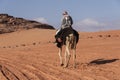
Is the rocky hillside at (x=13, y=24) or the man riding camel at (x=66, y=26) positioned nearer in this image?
the man riding camel at (x=66, y=26)

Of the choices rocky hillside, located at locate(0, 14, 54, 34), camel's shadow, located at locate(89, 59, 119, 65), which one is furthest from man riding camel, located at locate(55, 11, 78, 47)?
rocky hillside, located at locate(0, 14, 54, 34)

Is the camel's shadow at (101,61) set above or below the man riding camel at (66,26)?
below

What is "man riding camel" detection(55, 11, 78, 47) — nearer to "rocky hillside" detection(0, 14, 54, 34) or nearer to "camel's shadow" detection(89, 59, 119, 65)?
"camel's shadow" detection(89, 59, 119, 65)

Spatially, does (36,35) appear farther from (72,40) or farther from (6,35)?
(72,40)

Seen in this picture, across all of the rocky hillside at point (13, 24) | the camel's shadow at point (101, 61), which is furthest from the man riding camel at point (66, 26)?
the rocky hillside at point (13, 24)

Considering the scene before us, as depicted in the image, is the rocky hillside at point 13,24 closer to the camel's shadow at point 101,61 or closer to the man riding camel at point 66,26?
the camel's shadow at point 101,61

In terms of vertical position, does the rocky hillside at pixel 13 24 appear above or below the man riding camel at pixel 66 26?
below

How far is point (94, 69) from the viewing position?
15.7 metres

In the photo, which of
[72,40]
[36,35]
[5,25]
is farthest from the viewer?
[5,25]

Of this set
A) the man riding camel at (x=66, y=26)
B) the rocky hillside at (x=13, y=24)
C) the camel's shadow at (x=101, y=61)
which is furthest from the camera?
the rocky hillside at (x=13, y=24)

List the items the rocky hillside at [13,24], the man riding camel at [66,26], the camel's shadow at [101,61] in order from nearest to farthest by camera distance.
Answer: the man riding camel at [66,26] < the camel's shadow at [101,61] < the rocky hillside at [13,24]

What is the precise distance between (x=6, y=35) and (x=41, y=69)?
35197 millimetres

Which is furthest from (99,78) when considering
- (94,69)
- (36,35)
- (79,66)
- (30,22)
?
(30,22)

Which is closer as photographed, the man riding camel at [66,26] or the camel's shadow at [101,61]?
the man riding camel at [66,26]
